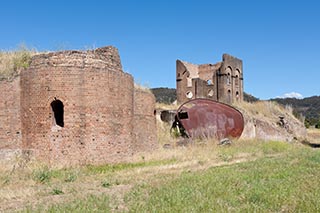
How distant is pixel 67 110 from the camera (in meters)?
13.4

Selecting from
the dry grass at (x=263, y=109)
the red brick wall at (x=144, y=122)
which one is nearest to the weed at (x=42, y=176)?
the red brick wall at (x=144, y=122)

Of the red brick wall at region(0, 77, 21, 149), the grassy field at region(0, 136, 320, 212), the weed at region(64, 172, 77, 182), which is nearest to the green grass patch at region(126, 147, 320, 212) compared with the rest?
the grassy field at region(0, 136, 320, 212)

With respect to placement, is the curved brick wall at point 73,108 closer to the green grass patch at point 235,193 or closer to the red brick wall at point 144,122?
the red brick wall at point 144,122

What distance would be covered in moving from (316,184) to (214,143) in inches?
450

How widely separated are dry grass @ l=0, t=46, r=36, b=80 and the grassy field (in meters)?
3.69

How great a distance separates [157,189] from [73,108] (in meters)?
5.78

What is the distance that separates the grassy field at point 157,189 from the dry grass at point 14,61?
369 centimetres

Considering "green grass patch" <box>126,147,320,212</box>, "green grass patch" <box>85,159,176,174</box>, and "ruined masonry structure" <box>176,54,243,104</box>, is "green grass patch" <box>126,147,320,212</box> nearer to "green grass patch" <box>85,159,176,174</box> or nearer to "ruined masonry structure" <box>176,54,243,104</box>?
"green grass patch" <box>85,159,176,174</box>

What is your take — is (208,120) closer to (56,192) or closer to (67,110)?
(67,110)

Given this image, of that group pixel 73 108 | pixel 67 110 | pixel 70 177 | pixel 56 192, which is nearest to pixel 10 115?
pixel 67 110

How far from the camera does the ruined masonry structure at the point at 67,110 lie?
13312mm

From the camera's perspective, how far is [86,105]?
13508 millimetres

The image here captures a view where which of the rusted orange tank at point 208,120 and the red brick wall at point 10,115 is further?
the rusted orange tank at point 208,120

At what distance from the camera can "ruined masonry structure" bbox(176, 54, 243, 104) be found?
1563 inches
